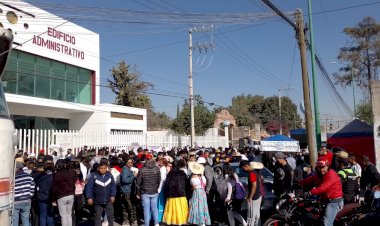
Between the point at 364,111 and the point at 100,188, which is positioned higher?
the point at 364,111

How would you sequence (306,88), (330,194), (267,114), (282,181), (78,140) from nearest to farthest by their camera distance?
(330,194) < (282,181) < (306,88) < (78,140) < (267,114)

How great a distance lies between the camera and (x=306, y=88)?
44.8 feet

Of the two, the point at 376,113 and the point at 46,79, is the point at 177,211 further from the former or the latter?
the point at 46,79

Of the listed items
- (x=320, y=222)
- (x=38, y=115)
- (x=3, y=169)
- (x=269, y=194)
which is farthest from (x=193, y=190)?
(x=38, y=115)

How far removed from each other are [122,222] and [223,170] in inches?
119

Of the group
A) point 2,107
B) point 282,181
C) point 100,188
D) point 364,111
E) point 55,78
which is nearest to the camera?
point 2,107

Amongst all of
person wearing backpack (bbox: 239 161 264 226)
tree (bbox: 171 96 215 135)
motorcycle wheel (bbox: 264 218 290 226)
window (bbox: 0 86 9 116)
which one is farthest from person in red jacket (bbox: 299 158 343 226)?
tree (bbox: 171 96 215 135)

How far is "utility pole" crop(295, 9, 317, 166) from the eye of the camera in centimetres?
1329

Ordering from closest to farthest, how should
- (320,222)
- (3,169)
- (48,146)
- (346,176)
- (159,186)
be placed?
(3,169) → (320,222) → (346,176) → (159,186) → (48,146)

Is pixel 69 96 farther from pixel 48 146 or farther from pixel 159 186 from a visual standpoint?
pixel 159 186

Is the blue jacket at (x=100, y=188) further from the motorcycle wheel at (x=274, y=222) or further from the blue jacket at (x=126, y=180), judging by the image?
the motorcycle wheel at (x=274, y=222)

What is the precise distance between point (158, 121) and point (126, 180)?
7425 centimetres

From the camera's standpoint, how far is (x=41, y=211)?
833 cm

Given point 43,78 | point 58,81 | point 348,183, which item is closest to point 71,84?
point 58,81
